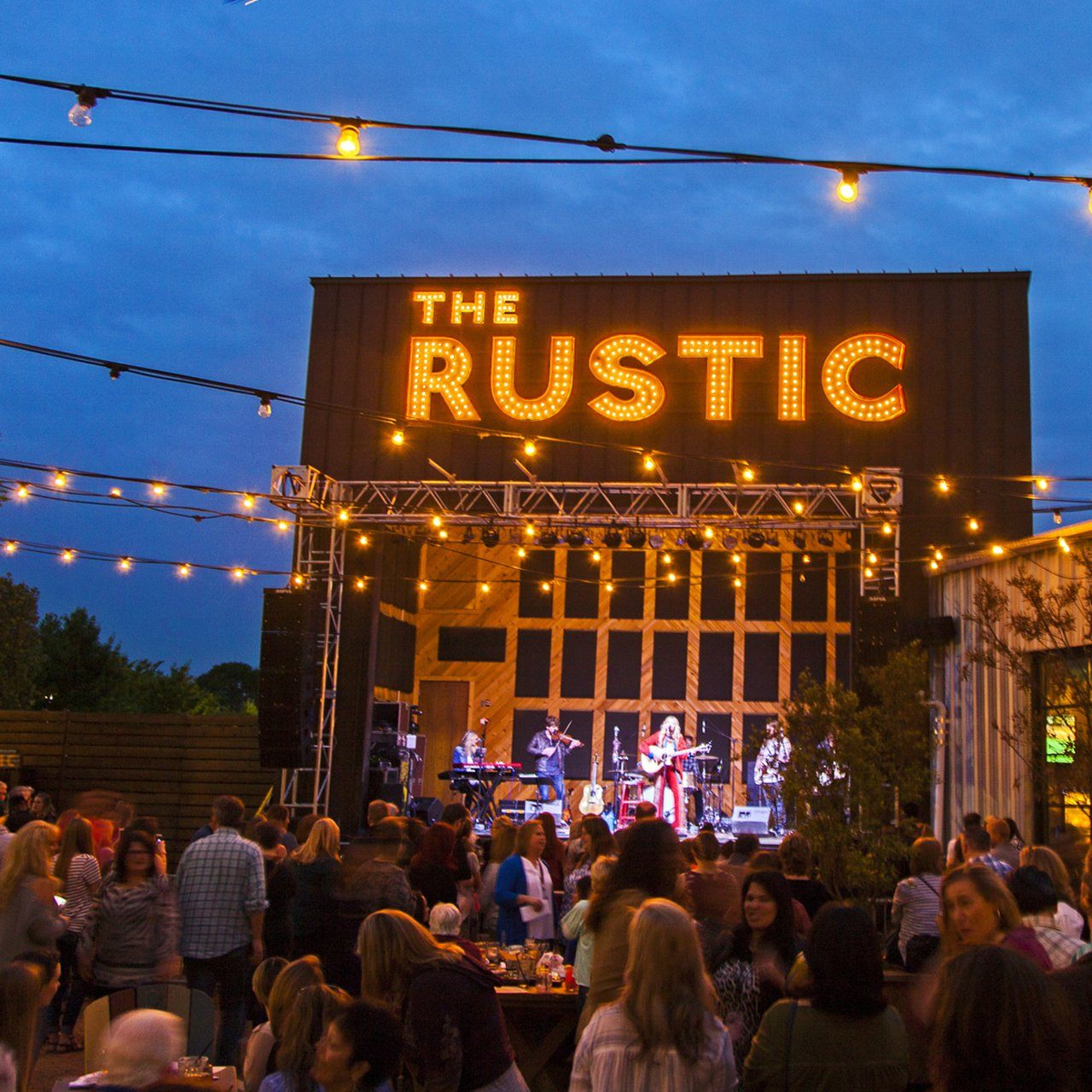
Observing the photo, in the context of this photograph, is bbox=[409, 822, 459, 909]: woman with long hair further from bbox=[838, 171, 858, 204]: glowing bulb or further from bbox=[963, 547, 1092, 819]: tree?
bbox=[963, 547, 1092, 819]: tree

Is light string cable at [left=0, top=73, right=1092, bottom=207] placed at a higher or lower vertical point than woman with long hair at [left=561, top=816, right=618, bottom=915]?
higher

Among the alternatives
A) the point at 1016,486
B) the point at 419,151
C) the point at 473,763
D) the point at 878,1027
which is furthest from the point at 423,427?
the point at 878,1027

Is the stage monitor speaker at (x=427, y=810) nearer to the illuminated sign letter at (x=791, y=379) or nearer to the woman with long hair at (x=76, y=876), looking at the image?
the illuminated sign letter at (x=791, y=379)

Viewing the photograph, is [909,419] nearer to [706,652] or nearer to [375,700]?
[706,652]

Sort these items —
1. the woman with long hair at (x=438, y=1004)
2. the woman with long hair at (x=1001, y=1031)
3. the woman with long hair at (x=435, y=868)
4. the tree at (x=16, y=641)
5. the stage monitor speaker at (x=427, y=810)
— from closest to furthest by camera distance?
the woman with long hair at (x=1001, y=1031) → the woman with long hair at (x=438, y=1004) → the woman with long hair at (x=435, y=868) → the stage monitor speaker at (x=427, y=810) → the tree at (x=16, y=641)

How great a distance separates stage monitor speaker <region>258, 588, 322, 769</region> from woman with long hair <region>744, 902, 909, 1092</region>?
1354cm

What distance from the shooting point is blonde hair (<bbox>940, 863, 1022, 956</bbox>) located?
12.1ft

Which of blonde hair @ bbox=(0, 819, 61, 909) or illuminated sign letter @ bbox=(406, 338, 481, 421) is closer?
blonde hair @ bbox=(0, 819, 61, 909)

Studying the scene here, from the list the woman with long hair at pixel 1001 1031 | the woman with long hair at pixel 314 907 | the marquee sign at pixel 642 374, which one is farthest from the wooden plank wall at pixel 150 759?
the woman with long hair at pixel 1001 1031

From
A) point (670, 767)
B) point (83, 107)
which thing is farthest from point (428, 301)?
point (83, 107)

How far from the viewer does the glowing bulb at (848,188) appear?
17.9 feet

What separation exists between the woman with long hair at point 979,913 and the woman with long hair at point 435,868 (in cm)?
355

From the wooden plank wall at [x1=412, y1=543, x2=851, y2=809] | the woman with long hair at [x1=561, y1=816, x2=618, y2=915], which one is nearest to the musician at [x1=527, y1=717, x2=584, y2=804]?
the wooden plank wall at [x1=412, y1=543, x2=851, y2=809]

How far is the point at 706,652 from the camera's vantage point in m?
21.5
